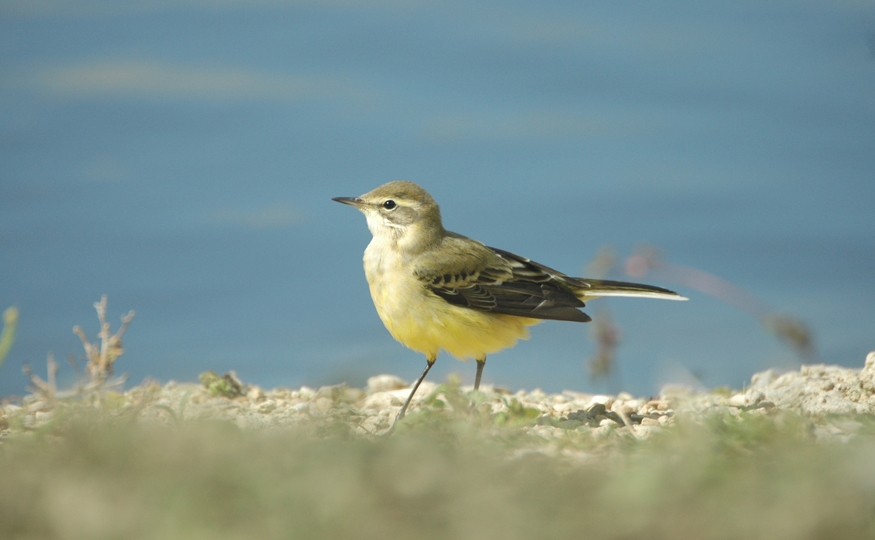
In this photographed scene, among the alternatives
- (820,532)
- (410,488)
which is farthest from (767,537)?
(410,488)

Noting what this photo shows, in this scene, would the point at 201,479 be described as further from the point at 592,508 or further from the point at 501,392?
the point at 501,392

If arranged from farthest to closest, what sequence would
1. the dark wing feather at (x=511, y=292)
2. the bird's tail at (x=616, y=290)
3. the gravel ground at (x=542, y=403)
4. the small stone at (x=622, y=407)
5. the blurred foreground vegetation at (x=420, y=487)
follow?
the bird's tail at (x=616, y=290) → the dark wing feather at (x=511, y=292) → the small stone at (x=622, y=407) → the gravel ground at (x=542, y=403) → the blurred foreground vegetation at (x=420, y=487)

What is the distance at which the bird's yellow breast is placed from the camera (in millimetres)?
8570

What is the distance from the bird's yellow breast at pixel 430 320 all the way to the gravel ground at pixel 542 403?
0.48 m

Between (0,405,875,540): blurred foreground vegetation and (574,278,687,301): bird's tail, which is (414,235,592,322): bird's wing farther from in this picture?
(0,405,875,540): blurred foreground vegetation

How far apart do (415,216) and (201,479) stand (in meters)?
5.29

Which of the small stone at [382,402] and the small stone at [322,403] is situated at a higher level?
the small stone at [322,403]

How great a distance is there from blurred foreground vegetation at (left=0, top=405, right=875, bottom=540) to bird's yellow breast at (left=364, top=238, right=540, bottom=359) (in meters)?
3.15

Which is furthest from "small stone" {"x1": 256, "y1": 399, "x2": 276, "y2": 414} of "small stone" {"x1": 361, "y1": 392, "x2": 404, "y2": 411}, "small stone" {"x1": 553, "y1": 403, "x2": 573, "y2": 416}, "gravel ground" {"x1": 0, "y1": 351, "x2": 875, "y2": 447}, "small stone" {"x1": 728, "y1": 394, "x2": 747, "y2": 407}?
"small stone" {"x1": 728, "y1": 394, "x2": 747, "y2": 407}

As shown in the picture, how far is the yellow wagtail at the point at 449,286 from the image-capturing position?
8633 mm

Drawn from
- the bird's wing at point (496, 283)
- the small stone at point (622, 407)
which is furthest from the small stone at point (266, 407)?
the small stone at point (622, 407)

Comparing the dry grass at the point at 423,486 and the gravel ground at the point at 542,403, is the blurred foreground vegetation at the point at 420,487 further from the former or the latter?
the gravel ground at the point at 542,403

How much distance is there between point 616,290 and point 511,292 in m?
1.16

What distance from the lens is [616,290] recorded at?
9469mm
